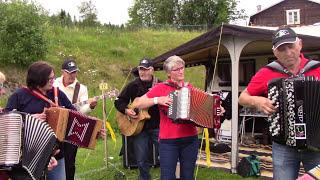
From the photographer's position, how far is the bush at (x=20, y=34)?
62.3 feet

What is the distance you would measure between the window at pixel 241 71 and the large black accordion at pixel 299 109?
27.4 feet

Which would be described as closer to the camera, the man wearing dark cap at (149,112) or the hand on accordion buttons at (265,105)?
the hand on accordion buttons at (265,105)

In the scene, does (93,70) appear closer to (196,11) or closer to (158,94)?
(158,94)

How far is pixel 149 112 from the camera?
682 centimetres

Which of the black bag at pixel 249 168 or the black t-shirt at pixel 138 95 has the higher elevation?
the black t-shirt at pixel 138 95

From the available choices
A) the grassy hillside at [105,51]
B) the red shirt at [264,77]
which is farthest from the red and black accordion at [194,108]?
the grassy hillside at [105,51]

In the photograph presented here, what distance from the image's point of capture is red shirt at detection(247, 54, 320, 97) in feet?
13.2

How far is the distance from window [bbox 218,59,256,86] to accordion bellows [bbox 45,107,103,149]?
7507mm

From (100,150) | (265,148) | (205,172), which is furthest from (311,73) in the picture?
(100,150)

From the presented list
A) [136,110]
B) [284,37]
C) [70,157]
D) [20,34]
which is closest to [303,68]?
[284,37]

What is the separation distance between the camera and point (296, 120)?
149 inches

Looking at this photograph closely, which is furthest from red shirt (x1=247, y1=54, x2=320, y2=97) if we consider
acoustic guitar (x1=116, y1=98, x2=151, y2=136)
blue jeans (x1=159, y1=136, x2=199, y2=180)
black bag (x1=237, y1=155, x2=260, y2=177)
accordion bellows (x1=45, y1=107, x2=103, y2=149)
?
black bag (x1=237, y1=155, x2=260, y2=177)

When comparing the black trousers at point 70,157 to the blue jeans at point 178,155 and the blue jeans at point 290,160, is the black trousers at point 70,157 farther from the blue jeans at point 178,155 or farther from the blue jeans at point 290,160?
the blue jeans at point 290,160

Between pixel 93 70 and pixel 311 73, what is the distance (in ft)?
61.2
